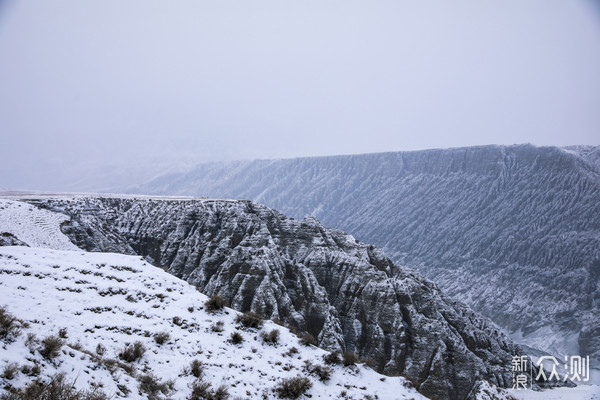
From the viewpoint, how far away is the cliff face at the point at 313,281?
143 ft

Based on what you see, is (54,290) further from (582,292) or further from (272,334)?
(582,292)

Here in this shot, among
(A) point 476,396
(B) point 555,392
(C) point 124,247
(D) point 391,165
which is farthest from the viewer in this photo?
(D) point 391,165

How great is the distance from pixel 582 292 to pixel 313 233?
94.9 m

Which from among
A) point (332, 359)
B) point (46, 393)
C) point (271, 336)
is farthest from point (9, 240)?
point (46, 393)

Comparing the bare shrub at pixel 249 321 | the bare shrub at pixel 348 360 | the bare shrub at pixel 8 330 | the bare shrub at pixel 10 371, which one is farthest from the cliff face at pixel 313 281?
the bare shrub at pixel 10 371

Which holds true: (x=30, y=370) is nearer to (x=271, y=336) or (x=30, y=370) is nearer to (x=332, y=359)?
(x=271, y=336)

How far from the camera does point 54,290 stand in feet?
54.2

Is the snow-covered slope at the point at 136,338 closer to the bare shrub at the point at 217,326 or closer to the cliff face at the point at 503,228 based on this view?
the bare shrub at the point at 217,326

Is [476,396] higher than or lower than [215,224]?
lower

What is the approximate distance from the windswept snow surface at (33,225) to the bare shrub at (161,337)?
1397 inches

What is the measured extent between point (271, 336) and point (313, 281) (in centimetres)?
3496

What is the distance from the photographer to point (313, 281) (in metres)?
50.7

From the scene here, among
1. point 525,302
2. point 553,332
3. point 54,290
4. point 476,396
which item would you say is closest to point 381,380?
point 54,290

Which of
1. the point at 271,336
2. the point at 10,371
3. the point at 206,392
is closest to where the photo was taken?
the point at 10,371
